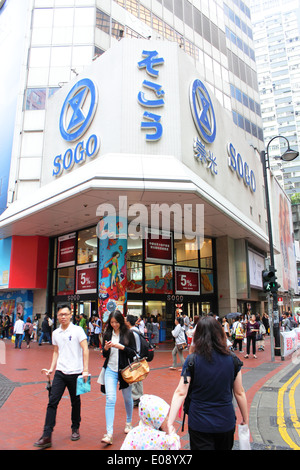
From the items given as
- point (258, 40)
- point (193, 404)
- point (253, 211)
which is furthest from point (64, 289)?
point (258, 40)

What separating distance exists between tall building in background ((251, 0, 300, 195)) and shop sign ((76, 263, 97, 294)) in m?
81.4

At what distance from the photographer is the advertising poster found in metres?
16.3

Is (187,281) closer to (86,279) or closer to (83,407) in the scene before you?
(86,279)

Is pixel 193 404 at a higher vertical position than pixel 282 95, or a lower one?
lower

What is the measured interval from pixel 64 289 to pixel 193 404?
60.9 ft

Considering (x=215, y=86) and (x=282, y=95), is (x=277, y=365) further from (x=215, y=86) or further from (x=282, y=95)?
(x=282, y=95)

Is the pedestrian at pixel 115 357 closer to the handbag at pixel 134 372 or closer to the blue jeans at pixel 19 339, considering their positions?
the handbag at pixel 134 372

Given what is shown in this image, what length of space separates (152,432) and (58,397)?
8.02 feet

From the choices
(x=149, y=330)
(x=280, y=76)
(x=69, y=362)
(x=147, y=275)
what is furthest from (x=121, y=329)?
(x=280, y=76)

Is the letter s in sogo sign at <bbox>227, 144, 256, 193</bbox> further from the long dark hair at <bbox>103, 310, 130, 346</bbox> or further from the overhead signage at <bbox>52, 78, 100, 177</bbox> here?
the long dark hair at <bbox>103, 310, 130, 346</bbox>

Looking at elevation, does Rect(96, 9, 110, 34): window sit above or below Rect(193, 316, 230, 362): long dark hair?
above

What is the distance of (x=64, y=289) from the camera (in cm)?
2044

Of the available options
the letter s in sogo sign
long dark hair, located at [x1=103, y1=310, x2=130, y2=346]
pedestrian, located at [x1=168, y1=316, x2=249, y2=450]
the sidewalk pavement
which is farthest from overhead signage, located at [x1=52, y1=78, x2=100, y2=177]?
pedestrian, located at [x1=168, y1=316, x2=249, y2=450]

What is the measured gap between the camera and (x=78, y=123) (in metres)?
17.0
